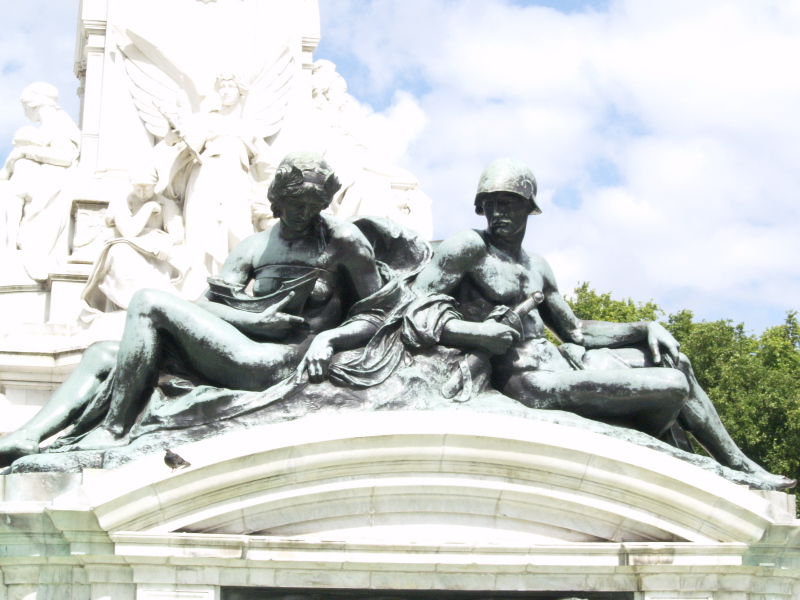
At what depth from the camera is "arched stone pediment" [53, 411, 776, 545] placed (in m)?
6.68

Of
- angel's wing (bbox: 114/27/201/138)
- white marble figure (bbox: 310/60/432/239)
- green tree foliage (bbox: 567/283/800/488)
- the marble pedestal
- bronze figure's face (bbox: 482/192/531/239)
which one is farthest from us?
green tree foliage (bbox: 567/283/800/488)

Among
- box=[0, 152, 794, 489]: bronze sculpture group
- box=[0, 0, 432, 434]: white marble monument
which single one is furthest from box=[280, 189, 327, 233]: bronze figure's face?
box=[0, 0, 432, 434]: white marble monument

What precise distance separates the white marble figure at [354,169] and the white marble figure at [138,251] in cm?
227

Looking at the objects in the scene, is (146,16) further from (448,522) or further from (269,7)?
(448,522)

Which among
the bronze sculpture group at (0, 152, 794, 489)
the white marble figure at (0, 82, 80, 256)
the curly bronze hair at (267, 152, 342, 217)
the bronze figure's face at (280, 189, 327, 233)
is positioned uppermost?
the white marble figure at (0, 82, 80, 256)

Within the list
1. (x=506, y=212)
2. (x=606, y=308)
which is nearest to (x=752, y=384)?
(x=606, y=308)

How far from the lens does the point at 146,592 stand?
6648 mm

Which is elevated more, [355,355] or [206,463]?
[355,355]

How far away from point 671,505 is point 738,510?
33 centimetres

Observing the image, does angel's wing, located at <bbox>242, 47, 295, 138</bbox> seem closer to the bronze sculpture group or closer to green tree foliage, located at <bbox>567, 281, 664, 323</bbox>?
the bronze sculpture group

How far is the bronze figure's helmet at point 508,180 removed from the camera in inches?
306

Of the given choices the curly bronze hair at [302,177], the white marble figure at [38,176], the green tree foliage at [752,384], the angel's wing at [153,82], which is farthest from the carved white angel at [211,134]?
the green tree foliage at [752,384]

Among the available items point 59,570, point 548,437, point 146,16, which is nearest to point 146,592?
point 59,570

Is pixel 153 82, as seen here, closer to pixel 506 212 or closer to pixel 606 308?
pixel 506 212
